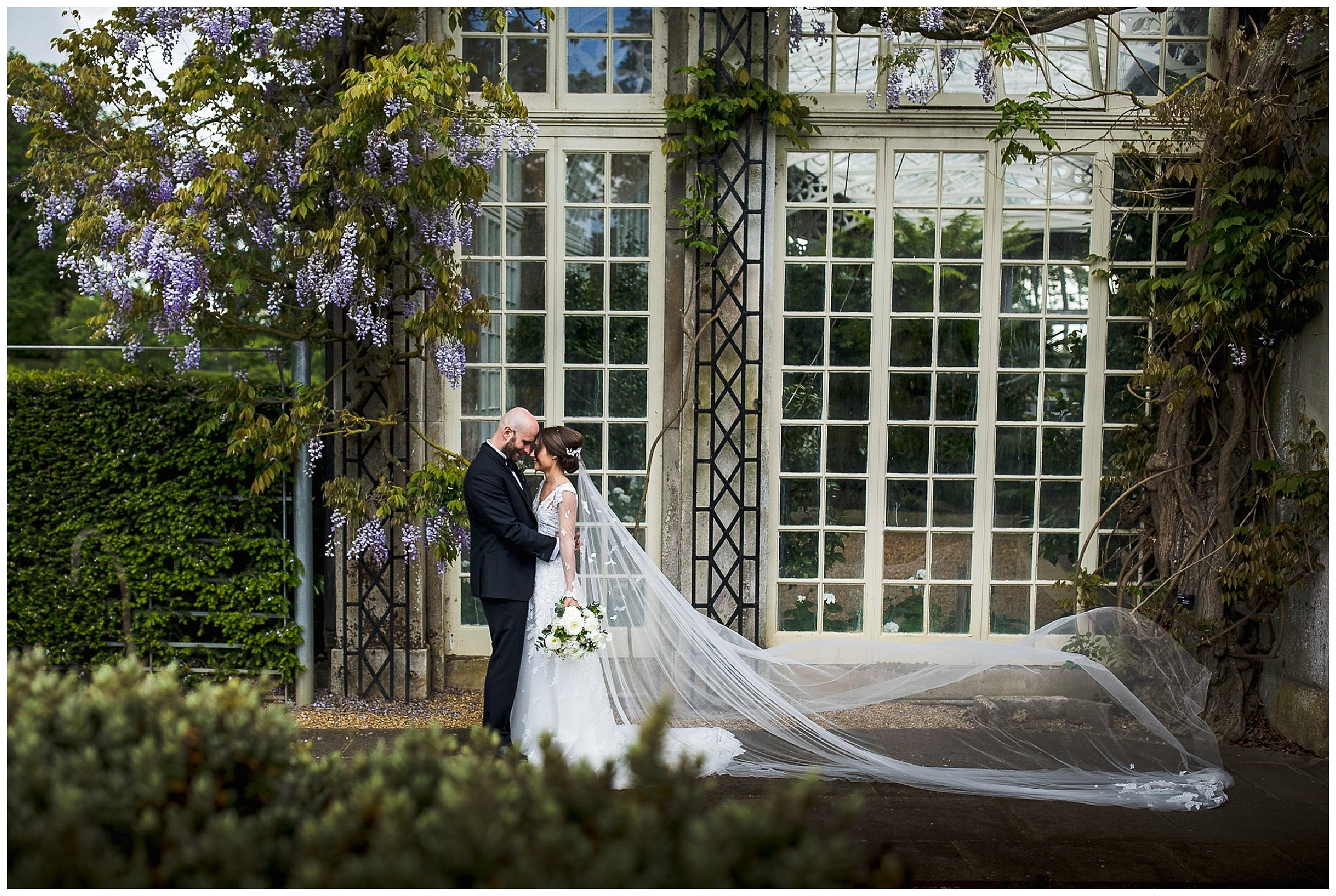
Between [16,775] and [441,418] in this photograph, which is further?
[441,418]

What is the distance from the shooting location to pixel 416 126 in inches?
179

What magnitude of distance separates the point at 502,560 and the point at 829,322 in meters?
2.33

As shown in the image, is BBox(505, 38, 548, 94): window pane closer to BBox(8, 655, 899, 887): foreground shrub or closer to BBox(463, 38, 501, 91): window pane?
BBox(463, 38, 501, 91): window pane

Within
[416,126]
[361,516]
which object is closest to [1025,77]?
[416,126]

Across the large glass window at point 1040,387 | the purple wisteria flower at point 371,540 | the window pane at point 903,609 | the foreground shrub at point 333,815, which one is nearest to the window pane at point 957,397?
the large glass window at point 1040,387

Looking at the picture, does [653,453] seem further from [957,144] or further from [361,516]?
[957,144]

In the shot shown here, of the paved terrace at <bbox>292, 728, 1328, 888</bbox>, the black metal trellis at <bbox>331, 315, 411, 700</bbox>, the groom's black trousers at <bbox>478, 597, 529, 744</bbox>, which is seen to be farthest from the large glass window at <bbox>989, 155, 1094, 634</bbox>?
the black metal trellis at <bbox>331, 315, 411, 700</bbox>

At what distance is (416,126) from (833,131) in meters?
2.32

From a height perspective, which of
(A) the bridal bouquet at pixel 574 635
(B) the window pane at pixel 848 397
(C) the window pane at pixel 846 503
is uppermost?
(B) the window pane at pixel 848 397

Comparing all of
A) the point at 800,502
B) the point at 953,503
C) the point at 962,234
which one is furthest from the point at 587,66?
the point at 953,503

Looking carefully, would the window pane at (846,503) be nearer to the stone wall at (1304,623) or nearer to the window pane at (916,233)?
the window pane at (916,233)

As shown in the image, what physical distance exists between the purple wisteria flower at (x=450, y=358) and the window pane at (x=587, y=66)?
171 cm

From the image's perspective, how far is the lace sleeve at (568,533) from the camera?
14.6ft

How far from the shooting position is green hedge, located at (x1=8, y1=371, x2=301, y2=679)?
203 inches
